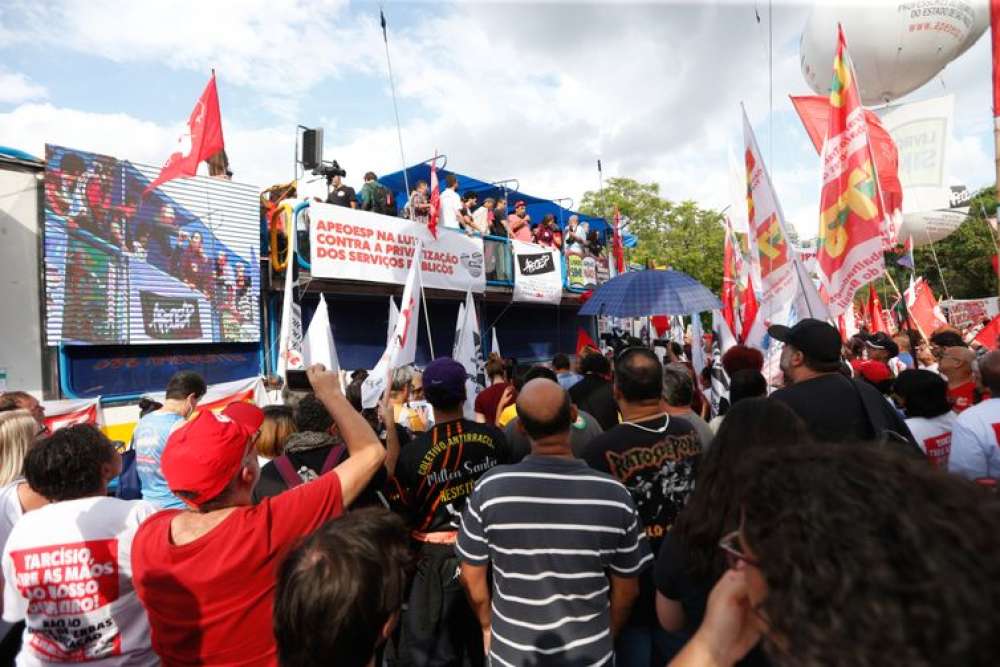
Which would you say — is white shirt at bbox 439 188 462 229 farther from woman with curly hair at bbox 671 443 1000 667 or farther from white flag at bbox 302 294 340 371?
woman with curly hair at bbox 671 443 1000 667

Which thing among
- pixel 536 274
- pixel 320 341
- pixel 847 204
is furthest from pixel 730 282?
pixel 320 341

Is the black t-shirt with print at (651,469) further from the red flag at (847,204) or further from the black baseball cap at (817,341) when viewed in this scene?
the red flag at (847,204)

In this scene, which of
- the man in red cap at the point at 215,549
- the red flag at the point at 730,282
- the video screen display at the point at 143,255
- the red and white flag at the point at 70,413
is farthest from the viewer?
the red flag at the point at 730,282

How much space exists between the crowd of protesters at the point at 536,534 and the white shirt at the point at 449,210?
869 centimetres

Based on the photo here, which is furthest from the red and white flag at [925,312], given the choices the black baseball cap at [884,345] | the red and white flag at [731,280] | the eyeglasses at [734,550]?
the eyeglasses at [734,550]

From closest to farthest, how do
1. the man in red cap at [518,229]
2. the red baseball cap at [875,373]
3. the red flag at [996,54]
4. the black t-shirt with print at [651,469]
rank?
the black t-shirt with print at [651,469], the red baseball cap at [875,373], the red flag at [996,54], the man in red cap at [518,229]

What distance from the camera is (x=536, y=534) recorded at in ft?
7.38

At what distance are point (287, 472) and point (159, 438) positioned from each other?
70.2 inches

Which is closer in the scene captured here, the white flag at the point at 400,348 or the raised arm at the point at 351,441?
the raised arm at the point at 351,441

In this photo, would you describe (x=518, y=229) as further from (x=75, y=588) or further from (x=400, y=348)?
(x=75, y=588)

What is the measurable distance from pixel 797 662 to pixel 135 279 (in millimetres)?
9169

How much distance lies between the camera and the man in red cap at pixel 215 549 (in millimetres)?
1805

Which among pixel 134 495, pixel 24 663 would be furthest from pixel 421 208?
pixel 24 663

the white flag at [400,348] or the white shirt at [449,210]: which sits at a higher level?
the white shirt at [449,210]
